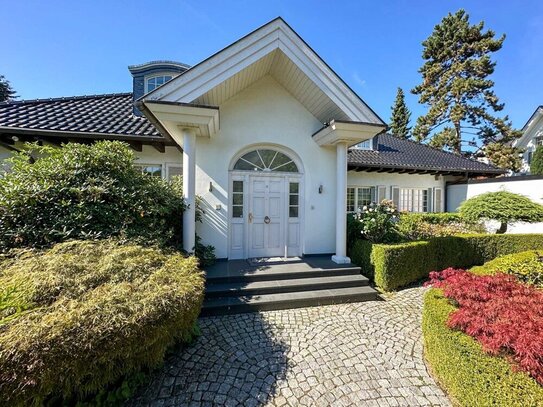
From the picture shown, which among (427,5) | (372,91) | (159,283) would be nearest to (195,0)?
(159,283)

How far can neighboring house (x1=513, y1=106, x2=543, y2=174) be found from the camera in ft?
62.4

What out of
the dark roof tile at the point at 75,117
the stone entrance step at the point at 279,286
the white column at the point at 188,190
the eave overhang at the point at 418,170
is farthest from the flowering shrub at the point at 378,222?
the dark roof tile at the point at 75,117

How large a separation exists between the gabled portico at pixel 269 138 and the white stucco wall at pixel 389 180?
5.23 metres

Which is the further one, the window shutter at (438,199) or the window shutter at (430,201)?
the window shutter at (438,199)

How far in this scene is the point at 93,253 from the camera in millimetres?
3686

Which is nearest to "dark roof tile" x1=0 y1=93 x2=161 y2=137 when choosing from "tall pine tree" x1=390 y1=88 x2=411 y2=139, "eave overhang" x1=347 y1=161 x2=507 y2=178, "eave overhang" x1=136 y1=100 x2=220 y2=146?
"eave overhang" x1=136 y1=100 x2=220 y2=146

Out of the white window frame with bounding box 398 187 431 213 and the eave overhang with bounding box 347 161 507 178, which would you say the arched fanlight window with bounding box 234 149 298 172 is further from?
the white window frame with bounding box 398 187 431 213

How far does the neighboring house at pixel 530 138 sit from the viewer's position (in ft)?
62.4

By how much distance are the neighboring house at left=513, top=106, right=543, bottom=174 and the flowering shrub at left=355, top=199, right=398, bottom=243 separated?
22024 millimetres

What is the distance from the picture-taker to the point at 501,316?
9.09 ft

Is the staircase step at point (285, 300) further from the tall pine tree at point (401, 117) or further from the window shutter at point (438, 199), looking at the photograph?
the tall pine tree at point (401, 117)

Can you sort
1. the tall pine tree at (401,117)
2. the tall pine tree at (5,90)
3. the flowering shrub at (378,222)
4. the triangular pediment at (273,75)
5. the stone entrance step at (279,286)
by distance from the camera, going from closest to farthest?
the stone entrance step at (279,286) < the triangular pediment at (273,75) < the flowering shrub at (378,222) < the tall pine tree at (5,90) < the tall pine tree at (401,117)

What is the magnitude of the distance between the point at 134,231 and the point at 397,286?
6883 mm

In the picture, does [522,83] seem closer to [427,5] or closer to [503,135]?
[503,135]
